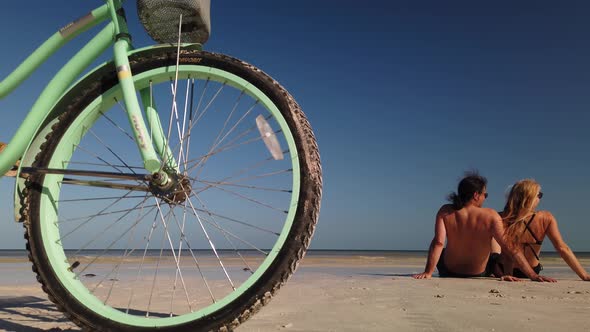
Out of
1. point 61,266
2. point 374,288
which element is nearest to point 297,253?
point 61,266

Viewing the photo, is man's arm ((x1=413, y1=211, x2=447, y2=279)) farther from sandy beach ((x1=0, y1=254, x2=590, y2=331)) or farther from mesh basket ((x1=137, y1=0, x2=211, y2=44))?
mesh basket ((x1=137, y1=0, x2=211, y2=44))

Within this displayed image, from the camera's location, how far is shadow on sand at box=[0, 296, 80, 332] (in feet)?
8.18

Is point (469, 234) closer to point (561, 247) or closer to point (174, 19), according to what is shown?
point (561, 247)

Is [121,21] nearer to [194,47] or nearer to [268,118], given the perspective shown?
[194,47]

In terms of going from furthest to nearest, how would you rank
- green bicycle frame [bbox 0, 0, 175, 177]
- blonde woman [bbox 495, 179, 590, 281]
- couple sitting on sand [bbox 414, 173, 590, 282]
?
blonde woman [bbox 495, 179, 590, 281], couple sitting on sand [bbox 414, 173, 590, 282], green bicycle frame [bbox 0, 0, 175, 177]

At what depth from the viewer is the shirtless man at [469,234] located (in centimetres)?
530

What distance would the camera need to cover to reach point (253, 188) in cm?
221

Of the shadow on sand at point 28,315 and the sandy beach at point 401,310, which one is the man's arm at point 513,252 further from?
the shadow on sand at point 28,315

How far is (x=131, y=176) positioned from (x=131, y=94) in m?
0.41

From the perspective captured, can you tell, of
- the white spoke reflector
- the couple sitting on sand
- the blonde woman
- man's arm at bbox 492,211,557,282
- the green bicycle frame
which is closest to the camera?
the white spoke reflector

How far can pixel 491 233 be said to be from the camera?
17.3ft

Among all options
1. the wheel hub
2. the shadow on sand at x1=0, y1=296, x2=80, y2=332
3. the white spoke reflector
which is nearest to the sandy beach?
the shadow on sand at x1=0, y1=296, x2=80, y2=332

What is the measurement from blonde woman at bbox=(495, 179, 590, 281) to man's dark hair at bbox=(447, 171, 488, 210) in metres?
0.46

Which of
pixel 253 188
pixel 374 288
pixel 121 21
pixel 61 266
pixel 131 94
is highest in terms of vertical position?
pixel 121 21
